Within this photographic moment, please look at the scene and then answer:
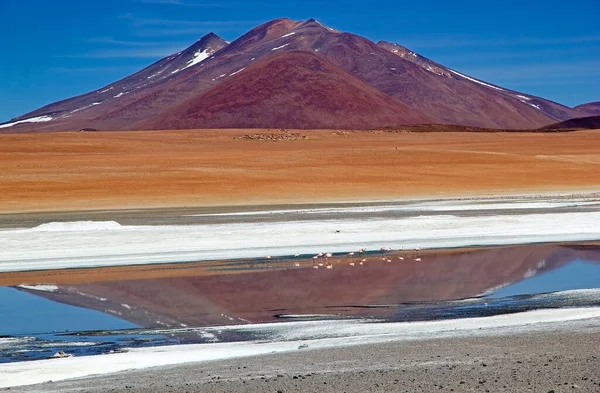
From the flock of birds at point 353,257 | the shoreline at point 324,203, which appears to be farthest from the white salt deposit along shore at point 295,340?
the shoreline at point 324,203

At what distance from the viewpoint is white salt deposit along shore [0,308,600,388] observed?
32.9 ft

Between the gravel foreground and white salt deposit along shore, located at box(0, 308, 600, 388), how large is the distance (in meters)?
0.45

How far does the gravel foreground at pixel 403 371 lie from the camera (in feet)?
26.8

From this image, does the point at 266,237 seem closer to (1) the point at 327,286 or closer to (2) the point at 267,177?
(1) the point at 327,286

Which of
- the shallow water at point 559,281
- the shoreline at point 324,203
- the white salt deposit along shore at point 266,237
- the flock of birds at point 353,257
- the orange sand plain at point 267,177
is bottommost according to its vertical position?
the shallow water at point 559,281

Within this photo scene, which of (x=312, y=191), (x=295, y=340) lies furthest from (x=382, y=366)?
(x=312, y=191)

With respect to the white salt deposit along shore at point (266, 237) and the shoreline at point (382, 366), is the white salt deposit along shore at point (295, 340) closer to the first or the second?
the shoreline at point (382, 366)

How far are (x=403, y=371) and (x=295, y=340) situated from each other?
2.92 meters

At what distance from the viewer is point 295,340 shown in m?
11.6

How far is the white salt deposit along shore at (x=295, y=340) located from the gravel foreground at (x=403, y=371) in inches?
17.7

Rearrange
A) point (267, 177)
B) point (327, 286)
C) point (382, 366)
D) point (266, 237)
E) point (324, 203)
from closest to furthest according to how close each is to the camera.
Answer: point (382, 366), point (327, 286), point (266, 237), point (324, 203), point (267, 177)

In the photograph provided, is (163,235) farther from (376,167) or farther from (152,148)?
(152,148)

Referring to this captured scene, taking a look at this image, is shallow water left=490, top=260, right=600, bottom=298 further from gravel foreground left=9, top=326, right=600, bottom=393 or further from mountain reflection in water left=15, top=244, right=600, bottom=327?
gravel foreground left=9, top=326, right=600, bottom=393

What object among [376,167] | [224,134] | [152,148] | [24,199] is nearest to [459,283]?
[24,199]
